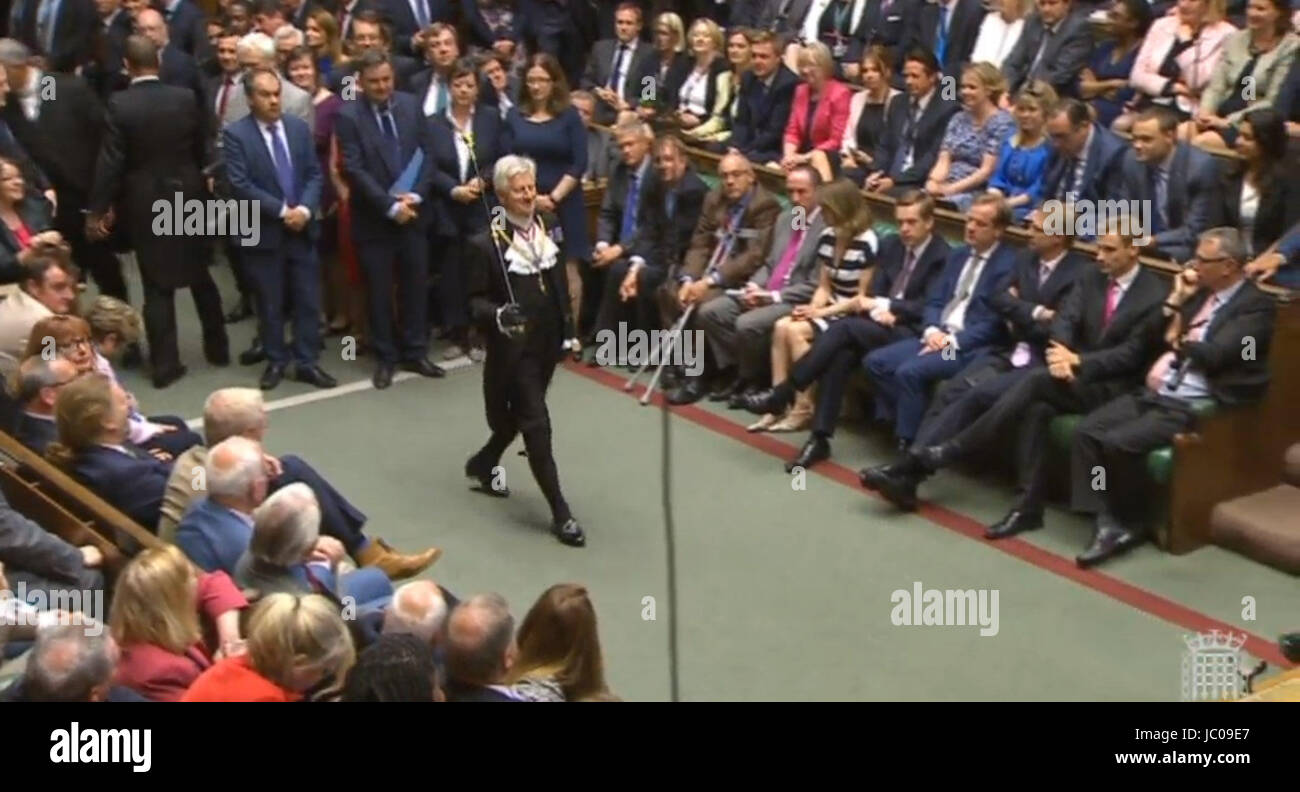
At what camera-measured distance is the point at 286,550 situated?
4.66 meters

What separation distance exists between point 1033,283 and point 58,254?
12.5 feet

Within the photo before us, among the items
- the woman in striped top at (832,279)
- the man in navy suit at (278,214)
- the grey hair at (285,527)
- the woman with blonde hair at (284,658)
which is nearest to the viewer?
the woman with blonde hair at (284,658)

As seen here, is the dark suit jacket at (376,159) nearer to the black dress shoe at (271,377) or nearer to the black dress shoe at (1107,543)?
the black dress shoe at (271,377)

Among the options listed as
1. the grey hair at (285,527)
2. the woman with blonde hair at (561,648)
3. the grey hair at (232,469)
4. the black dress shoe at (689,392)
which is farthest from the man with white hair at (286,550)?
the black dress shoe at (689,392)

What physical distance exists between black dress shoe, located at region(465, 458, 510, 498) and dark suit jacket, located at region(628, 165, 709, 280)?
67.1 inches

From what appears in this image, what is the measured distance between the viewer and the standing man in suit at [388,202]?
8.01 m

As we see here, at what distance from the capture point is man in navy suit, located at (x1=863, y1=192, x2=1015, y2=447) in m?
6.90

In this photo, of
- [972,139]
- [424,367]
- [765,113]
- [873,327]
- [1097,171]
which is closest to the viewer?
[1097,171]

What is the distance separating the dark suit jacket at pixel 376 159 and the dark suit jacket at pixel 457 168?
115mm

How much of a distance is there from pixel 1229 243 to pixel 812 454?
72.7 inches

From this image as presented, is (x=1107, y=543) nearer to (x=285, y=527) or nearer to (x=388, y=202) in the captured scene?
(x=285, y=527)

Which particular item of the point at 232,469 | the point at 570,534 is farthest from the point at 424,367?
the point at 232,469

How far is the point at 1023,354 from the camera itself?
673cm

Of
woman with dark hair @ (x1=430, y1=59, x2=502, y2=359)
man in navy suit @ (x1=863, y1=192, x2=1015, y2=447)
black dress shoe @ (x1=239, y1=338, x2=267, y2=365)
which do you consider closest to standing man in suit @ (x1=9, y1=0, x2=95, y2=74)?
black dress shoe @ (x1=239, y1=338, x2=267, y2=365)
